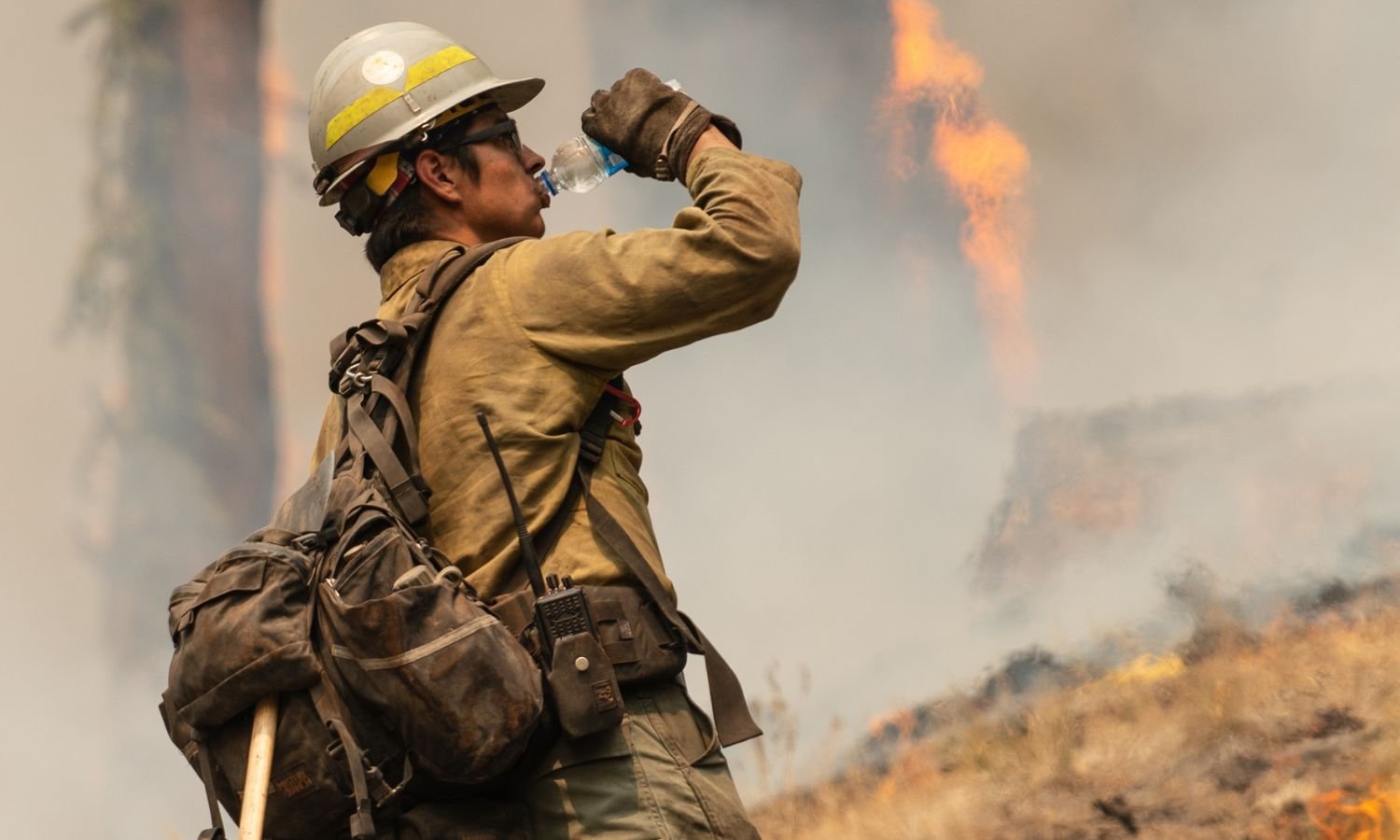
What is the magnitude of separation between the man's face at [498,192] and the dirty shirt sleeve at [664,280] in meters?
0.44

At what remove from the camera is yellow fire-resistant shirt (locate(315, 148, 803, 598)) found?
2.71m

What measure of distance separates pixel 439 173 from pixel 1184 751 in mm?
3617

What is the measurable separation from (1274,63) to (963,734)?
2.98 meters

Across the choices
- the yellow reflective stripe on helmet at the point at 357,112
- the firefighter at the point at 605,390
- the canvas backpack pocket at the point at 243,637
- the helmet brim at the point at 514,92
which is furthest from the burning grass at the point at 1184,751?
the canvas backpack pocket at the point at 243,637

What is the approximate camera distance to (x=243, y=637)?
2455mm

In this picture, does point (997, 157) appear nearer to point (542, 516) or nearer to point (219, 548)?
point (219, 548)

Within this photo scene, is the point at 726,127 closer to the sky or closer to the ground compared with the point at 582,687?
closer to the sky

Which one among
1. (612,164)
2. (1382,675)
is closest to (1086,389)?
(1382,675)

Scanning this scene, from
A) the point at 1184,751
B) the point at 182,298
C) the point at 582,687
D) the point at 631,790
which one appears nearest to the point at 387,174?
the point at 582,687

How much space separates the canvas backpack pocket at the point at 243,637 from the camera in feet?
8.02

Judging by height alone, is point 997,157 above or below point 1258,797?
above

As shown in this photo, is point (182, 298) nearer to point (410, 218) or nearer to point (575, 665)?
point (410, 218)

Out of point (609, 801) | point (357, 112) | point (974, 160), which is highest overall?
point (974, 160)

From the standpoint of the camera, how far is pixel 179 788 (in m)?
7.45
